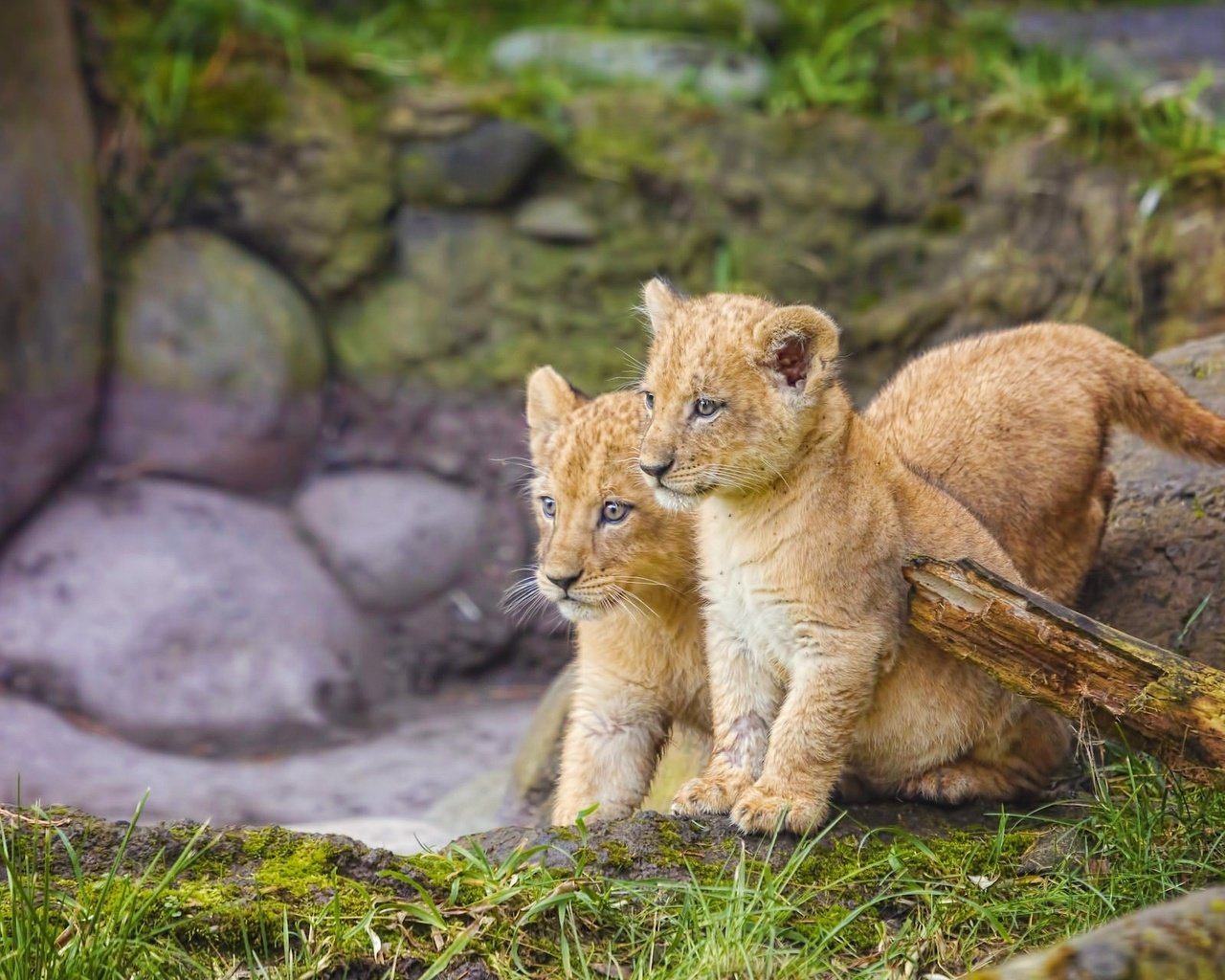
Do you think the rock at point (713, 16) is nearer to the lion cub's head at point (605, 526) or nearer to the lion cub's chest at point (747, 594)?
the lion cub's head at point (605, 526)

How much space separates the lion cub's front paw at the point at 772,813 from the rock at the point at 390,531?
20.0 feet

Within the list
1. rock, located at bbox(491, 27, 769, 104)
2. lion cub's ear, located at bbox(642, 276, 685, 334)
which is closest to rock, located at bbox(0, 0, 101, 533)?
rock, located at bbox(491, 27, 769, 104)

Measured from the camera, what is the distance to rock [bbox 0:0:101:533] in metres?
9.43

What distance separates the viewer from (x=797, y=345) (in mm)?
4699

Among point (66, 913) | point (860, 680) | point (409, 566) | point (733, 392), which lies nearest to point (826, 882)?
point (860, 680)

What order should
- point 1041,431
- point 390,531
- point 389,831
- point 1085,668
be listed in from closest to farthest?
point 1085,668 < point 1041,431 < point 389,831 < point 390,531

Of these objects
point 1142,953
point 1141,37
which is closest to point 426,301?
point 1141,37

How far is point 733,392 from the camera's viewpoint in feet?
15.3

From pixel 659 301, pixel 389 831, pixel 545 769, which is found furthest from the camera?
pixel 389 831

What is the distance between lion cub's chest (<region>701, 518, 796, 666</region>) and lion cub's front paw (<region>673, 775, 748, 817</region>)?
433 mm

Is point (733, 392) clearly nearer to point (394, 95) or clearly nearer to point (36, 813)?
point (36, 813)

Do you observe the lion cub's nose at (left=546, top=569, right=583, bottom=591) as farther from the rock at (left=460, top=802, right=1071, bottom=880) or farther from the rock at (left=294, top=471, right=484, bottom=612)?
the rock at (left=294, top=471, right=484, bottom=612)

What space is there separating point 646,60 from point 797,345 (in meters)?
7.36

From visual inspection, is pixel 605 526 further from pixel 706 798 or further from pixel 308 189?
pixel 308 189
